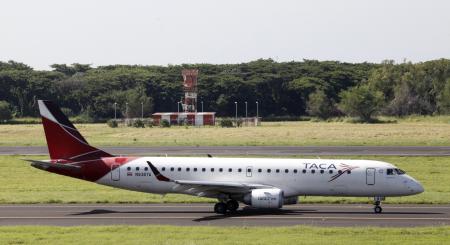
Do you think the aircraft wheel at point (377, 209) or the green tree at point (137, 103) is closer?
the aircraft wheel at point (377, 209)

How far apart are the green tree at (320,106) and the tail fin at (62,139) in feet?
442

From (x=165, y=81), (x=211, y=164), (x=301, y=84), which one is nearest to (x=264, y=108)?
(x=301, y=84)

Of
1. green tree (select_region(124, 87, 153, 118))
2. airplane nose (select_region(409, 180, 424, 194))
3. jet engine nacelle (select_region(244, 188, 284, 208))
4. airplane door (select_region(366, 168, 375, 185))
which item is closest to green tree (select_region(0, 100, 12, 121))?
green tree (select_region(124, 87, 153, 118))

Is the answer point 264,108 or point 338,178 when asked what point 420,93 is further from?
point 338,178

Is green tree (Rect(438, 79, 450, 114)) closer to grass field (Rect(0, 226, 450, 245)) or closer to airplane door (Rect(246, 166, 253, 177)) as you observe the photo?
airplane door (Rect(246, 166, 253, 177))

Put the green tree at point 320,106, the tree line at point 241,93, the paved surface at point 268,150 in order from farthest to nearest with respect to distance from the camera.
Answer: the tree line at point 241,93 < the green tree at point 320,106 < the paved surface at point 268,150

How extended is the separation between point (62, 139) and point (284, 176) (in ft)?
38.3

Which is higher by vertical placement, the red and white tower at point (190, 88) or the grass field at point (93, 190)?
the red and white tower at point (190, 88)

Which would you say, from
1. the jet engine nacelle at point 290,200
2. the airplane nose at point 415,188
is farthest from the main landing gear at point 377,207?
the jet engine nacelle at point 290,200

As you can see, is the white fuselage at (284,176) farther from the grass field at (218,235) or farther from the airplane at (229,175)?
the grass field at (218,235)

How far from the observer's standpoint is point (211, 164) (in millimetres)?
39156

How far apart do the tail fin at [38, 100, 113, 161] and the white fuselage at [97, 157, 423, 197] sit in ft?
5.43

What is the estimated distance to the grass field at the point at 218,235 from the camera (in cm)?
2770

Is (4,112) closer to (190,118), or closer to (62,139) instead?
(190,118)
